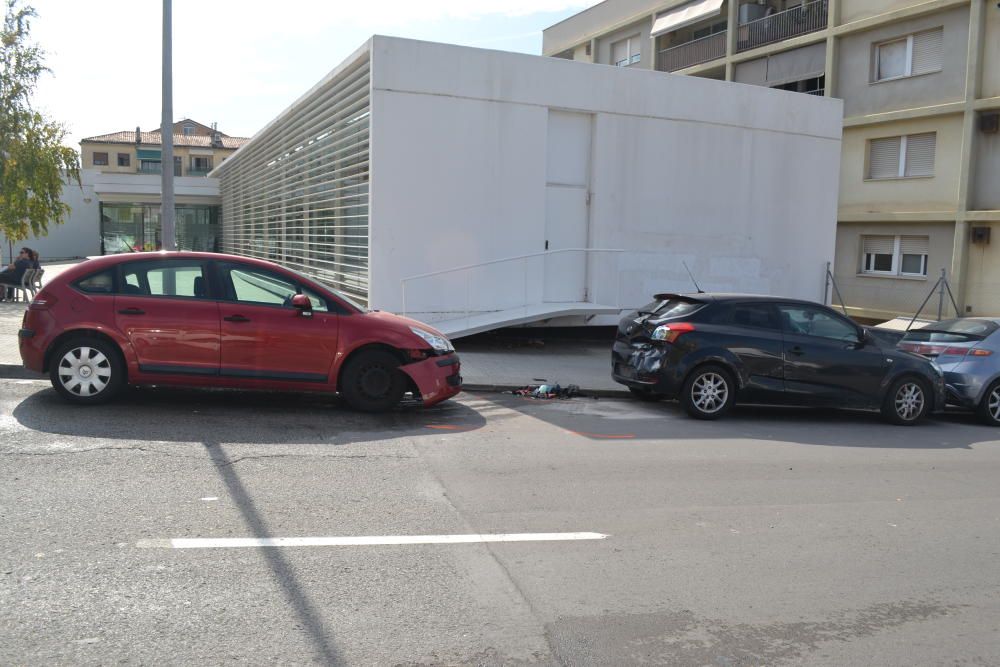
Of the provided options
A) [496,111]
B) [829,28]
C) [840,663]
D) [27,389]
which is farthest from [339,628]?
[829,28]

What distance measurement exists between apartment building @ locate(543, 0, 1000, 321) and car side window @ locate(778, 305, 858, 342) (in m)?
18.4

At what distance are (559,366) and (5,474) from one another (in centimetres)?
867

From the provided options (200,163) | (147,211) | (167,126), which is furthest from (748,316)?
(200,163)

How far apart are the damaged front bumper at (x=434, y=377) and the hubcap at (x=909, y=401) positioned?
5634 mm

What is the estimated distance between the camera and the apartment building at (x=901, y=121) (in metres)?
26.6

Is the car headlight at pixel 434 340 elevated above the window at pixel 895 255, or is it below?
below

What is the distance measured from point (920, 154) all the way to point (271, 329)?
26034 mm

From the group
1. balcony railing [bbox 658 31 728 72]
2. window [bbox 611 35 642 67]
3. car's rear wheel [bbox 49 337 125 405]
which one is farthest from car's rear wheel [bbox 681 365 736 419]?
window [bbox 611 35 642 67]

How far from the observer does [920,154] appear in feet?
93.9

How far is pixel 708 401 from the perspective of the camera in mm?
10398

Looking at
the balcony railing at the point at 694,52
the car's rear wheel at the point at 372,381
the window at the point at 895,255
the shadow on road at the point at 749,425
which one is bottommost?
the shadow on road at the point at 749,425

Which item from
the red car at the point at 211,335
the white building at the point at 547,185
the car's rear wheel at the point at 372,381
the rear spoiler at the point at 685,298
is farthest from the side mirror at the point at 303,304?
the white building at the point at 547,185

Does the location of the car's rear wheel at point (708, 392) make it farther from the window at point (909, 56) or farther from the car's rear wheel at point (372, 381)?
the window at point (909, 56)

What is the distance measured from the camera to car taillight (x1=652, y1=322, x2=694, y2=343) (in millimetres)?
10289
